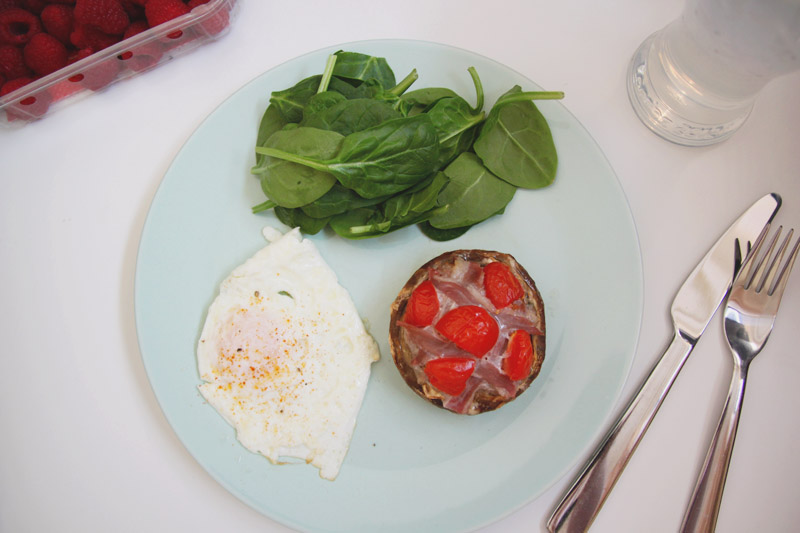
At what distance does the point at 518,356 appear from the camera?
190cm

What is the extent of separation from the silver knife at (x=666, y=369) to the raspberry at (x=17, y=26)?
10.2ft

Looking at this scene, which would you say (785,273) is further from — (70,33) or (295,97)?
(70,33)

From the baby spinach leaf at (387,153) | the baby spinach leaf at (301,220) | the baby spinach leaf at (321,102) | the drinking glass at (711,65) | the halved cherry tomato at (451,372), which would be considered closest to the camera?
the drinking glass at (711,65)

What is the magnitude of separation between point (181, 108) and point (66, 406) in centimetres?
146

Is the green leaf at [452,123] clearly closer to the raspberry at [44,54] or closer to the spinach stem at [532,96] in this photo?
the spinach stem at [532,96]

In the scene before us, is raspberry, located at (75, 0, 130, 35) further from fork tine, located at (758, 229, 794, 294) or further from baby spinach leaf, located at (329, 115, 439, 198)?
fork tine, located at (758, 229, 794, 294)

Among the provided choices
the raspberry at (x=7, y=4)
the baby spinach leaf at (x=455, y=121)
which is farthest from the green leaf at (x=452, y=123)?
the raspberry at (x=7, y=4)

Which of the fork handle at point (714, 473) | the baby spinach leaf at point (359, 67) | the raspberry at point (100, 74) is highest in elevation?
the raspberry at point (100, 74)

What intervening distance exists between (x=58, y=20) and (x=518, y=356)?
249 cm

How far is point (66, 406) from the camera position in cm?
223

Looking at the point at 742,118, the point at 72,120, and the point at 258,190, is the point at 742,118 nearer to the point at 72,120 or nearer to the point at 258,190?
the point at 258,190

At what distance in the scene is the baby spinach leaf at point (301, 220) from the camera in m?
2.20

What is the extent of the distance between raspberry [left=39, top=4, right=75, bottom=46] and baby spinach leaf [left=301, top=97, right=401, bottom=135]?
1309 mm

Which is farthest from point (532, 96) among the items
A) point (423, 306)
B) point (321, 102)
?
point (423, 306)
